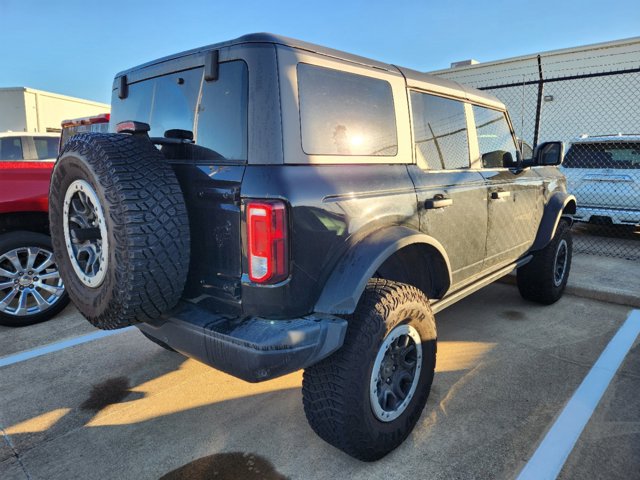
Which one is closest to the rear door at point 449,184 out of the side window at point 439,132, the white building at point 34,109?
the side window at point 439,132

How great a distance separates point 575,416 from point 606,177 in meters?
5.64

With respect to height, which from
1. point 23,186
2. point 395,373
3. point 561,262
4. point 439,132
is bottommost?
point 395,373

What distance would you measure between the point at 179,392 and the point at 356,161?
196cm

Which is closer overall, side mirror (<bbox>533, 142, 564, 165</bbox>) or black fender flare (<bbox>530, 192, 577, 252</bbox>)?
side mirror (<bbox>533, 142, 564, 165</bbox>)

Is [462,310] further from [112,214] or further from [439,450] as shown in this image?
[112,214]

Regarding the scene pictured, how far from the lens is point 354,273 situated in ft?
6.68

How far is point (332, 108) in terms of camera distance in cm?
216

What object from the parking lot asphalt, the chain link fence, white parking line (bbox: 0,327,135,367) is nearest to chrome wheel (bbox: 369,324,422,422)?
the parking lot asphalt

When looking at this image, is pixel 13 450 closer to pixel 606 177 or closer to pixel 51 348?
pixel 51 348

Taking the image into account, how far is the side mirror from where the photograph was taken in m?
3.66

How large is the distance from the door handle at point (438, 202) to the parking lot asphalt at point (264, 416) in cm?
124

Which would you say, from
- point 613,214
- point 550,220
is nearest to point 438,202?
point 550,220

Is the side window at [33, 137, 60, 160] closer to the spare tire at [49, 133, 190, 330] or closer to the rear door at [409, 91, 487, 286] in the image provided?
the spare tire at [49, 133, 190, 330]

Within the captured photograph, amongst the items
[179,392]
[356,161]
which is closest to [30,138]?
[179,392]
